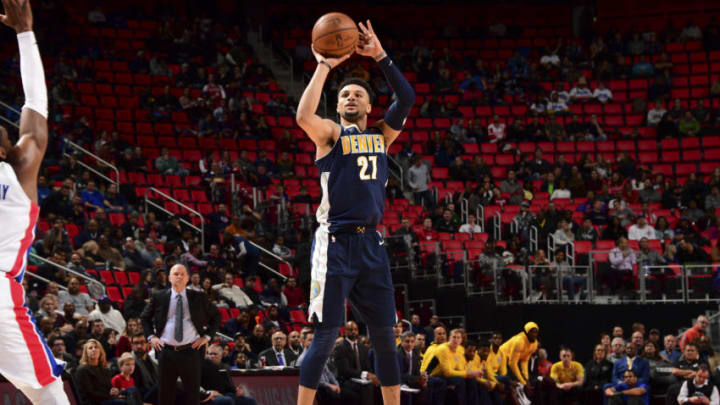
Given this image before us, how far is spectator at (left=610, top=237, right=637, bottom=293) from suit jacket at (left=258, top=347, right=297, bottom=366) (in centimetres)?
656

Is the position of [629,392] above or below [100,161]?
below

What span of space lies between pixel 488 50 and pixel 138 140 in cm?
976

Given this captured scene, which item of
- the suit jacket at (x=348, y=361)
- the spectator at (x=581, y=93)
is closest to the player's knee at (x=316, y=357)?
the suit jacket at (x=348, y=361)

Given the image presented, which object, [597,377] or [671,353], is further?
[671,353]

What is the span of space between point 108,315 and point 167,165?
637 cm

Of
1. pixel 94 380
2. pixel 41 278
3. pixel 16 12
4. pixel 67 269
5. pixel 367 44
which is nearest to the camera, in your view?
pixel 16 12

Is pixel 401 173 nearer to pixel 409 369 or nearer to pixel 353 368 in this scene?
pixel 409 369

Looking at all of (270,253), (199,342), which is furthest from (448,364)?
(270,253)

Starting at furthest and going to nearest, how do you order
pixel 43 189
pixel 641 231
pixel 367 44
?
pixel 641 231, pixel 43 189, pixel 367 44

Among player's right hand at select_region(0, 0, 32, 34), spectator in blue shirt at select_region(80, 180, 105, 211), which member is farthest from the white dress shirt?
spectator in blue shirt at select_region(80, 180, 105, 211)

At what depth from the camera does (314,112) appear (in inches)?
→ 238

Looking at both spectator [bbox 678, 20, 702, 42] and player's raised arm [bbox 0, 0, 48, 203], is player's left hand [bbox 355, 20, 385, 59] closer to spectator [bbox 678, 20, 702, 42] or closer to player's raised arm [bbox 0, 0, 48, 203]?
player's raised arm [bbox 0, 0, 48, 203]

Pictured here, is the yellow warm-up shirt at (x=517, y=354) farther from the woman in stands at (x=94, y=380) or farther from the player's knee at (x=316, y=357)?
the player's knee at (x=316, y=357)

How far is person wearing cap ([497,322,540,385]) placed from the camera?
13.9 meters
